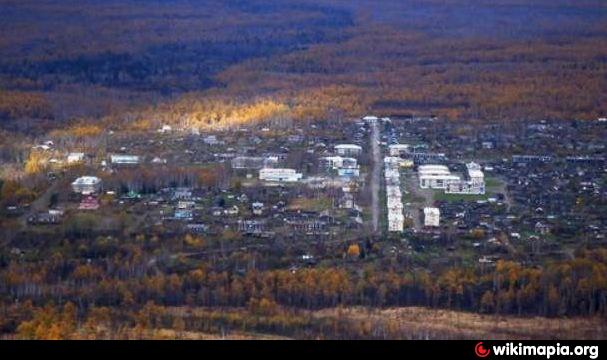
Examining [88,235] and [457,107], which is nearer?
[88,235]

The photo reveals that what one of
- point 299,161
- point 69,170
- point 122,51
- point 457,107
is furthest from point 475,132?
point 122,51

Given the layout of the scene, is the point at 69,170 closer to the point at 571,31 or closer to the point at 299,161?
the point at 299,161

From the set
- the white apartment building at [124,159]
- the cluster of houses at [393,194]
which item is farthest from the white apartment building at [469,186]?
the white apartment building at [124,159]
